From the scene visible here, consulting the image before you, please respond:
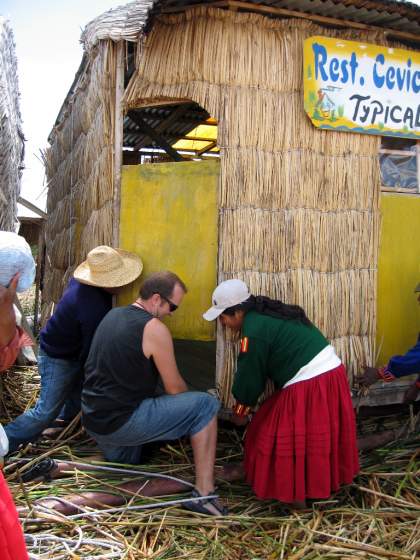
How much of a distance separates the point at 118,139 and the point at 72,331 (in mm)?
1582

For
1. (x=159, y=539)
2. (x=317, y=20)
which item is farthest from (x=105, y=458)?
(x=317, y=20)

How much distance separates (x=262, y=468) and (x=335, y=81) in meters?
3.04

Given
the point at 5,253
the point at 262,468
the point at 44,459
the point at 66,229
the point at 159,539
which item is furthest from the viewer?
the point at 66,229

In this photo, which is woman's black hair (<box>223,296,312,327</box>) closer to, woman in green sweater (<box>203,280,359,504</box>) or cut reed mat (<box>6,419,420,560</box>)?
woman in green sweater (<box>203,280,359,504</box>)

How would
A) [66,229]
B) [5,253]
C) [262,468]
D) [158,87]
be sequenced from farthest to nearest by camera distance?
[66,229]
[158,87]
[262,468]
[5,253]

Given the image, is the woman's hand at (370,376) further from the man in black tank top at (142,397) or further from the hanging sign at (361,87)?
the hanging sign at (361,87)

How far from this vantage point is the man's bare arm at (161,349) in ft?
12.3

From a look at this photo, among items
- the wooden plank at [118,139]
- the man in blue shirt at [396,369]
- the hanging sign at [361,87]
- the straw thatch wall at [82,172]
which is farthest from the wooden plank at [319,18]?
the man in blue shirt at [396,369]

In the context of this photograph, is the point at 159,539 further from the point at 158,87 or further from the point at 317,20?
the point at 317,20

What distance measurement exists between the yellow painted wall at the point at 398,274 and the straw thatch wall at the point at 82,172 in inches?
91.9

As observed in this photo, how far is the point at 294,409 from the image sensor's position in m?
3.75

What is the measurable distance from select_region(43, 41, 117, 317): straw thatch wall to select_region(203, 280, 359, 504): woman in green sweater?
5.69 feet

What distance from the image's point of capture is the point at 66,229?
6.63m

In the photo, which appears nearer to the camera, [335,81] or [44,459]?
[44,459]
